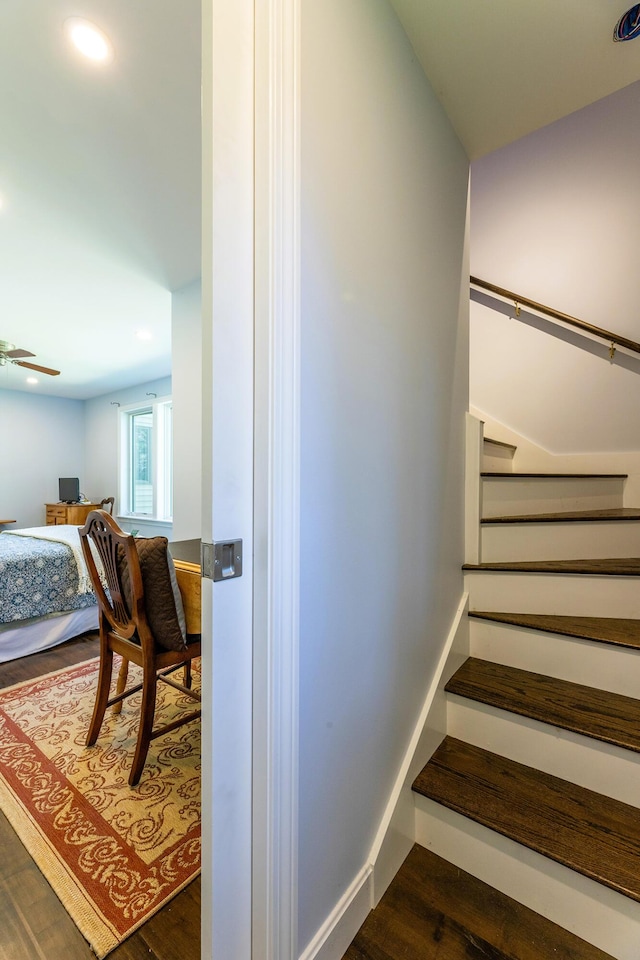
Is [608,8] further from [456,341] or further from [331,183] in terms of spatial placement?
[331,183]

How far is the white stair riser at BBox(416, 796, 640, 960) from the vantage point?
0.88 m

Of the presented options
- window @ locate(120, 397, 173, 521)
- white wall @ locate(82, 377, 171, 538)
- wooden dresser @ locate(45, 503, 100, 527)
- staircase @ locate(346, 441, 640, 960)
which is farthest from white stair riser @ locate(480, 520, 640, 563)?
wooden dresser @ locate(45, 503, 100, 527)

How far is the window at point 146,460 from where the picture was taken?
4992mm

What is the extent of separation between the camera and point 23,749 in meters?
1.69

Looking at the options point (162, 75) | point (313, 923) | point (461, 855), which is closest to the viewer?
point (313, 923)

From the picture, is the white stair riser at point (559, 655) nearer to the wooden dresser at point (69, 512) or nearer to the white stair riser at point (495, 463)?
the white stair riser at point (495, 463)

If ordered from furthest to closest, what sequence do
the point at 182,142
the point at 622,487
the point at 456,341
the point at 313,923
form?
the point at 622,487, the point at 182,142, the point at 456,341, the point at 313,923

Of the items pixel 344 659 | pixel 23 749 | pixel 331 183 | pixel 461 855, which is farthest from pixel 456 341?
pixel 23 749

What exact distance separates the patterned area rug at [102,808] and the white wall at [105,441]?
11.2 feet

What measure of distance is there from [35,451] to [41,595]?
410cm

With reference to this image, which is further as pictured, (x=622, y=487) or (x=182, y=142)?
(x=622, y=487)

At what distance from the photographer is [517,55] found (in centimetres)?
117

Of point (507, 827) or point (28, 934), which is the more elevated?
point (507, 827)

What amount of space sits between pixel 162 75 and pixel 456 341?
4.49 ft
